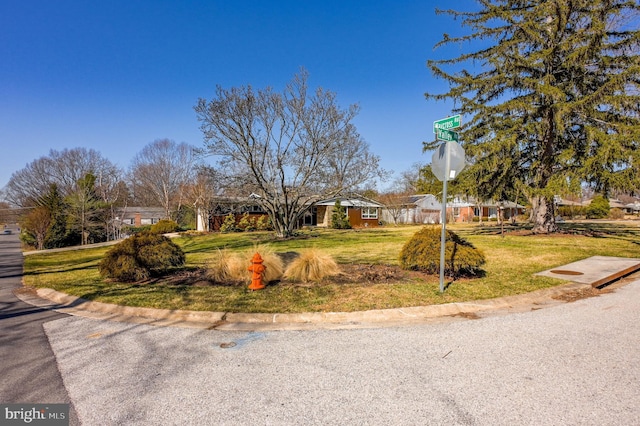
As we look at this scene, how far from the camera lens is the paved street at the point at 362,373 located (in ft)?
7.68

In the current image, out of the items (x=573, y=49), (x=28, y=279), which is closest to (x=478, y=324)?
(x=28, y=279)

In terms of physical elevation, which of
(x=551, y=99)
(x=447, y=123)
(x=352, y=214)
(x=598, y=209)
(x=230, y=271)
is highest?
(x=551, y=99)

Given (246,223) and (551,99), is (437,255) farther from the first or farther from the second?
(246,223)

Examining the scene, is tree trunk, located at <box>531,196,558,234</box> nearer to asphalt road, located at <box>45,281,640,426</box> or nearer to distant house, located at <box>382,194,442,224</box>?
asphalt road, located at <box>45,281,640,426</box>

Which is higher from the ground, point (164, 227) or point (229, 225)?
point (229, 225)

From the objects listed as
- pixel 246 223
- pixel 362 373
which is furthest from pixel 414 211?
pixel 362 373

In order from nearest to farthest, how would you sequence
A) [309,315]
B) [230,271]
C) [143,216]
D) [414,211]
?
1. [309,315]
2. [230,271]
3. [414,211]
4. [143,216]

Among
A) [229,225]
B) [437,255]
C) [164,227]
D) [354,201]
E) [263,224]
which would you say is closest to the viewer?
[437,255]

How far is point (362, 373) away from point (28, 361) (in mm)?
3396

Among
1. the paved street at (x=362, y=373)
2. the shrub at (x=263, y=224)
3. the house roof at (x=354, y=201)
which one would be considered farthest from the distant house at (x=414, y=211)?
the paved street at (x=362, y=373)

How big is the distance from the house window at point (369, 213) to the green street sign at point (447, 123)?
31.9 m

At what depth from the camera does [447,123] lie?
5512 mm

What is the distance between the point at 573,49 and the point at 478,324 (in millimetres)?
16282

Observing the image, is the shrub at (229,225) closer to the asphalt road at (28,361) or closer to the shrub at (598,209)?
the asphalt road at (28,361)
